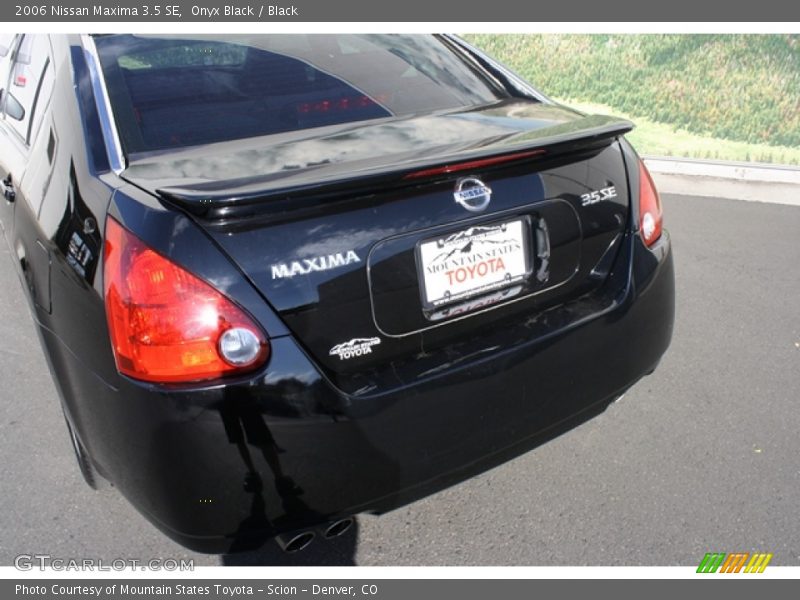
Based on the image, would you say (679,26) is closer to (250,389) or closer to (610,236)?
(610,236)

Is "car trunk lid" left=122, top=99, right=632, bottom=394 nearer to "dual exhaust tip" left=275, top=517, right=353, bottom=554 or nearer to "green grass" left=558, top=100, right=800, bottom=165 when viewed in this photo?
"dual exhaust tip" left=275, top=517, right=353, bottom=554

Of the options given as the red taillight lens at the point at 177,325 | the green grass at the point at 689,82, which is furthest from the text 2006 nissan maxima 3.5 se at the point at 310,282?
the green grass at the point at 689,82

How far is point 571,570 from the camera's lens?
7.71 ft

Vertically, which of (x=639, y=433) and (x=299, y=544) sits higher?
(x=299, y=544)

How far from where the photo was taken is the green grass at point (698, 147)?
7.25 m

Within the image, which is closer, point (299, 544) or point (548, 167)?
point (299, 544)

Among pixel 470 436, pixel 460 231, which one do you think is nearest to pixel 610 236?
pixel 460 231

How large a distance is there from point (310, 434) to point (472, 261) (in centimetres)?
65

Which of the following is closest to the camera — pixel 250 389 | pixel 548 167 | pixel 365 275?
pixel 250 389

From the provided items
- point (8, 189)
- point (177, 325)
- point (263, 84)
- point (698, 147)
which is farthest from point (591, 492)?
point (698, 147)

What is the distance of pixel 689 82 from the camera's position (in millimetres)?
8117

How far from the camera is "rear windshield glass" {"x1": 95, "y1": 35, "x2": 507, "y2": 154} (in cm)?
231

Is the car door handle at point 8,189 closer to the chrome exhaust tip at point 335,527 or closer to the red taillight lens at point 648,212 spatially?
the chrome exhaust tip at point 335,527
